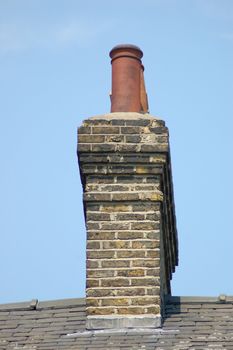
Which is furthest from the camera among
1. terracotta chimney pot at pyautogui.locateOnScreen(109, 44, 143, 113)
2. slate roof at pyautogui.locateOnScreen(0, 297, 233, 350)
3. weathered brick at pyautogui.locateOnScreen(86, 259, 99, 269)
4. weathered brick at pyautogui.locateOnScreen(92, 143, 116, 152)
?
terracotta chimney pot at pyautogui.locateOnScreen(109, 44, 143, 113)

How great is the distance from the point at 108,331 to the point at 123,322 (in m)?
0.16

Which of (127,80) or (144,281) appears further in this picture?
(127,80)

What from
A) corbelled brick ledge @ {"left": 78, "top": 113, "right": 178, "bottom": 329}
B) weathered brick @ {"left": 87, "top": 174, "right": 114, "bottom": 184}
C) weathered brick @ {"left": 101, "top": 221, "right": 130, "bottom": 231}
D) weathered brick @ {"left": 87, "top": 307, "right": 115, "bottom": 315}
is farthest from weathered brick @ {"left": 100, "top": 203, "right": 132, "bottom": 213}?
weathered brick @ {"left": 87, "top": 307, "right": 115, "bottom": 315}

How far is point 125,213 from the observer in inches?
464

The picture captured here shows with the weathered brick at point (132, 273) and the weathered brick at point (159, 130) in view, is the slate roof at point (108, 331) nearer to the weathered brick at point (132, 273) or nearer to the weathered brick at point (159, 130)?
the weathered brick at point (132, 273)

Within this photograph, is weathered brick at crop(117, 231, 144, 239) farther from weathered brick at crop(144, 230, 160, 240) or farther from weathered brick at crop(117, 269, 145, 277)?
weathered brick at crop(117, 269, 145, 277)

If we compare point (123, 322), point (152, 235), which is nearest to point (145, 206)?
point (152, 235)

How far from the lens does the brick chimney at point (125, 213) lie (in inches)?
451

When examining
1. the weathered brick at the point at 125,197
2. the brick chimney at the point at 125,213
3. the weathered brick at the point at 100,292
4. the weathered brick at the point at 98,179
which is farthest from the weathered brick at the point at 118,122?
the weathered brick at the point at 100,292

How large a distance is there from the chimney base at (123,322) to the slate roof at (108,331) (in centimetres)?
6

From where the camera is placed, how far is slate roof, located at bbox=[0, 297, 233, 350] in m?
11.0

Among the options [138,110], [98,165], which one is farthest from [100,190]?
[138,110]

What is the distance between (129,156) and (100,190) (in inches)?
17.1

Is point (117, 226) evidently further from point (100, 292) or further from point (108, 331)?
point (108, 331)
